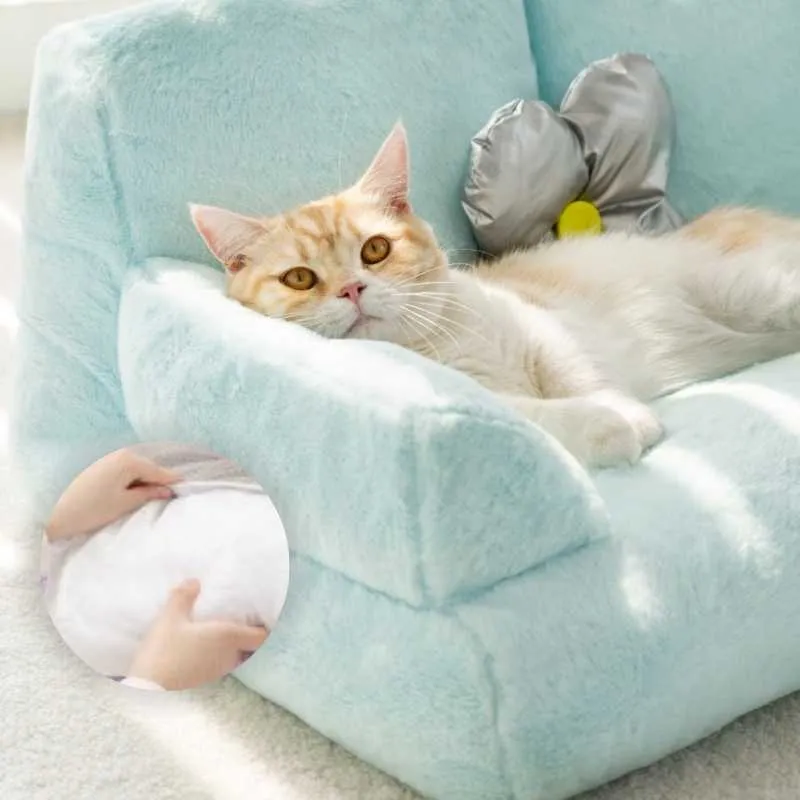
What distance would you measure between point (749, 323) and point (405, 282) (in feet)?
1.97

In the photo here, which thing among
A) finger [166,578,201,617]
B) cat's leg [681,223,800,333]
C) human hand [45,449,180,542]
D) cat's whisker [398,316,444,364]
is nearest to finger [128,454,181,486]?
human hand [45,449,180,542]

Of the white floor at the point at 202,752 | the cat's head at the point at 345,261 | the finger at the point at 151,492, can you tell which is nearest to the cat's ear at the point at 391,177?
the cat's head at the point at 345,261

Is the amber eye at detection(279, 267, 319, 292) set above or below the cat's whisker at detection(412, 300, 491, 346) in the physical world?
above

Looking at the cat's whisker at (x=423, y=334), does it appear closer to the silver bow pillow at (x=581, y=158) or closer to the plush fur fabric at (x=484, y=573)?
the plush fur fabric at (x=484, y=573)

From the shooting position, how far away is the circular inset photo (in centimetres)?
149

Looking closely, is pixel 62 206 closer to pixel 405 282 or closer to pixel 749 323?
pixel 405 282

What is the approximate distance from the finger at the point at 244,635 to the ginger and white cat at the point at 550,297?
0.36 meters

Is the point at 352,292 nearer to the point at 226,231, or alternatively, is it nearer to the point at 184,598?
the point at 226,231

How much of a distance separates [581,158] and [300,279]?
25.9 inches

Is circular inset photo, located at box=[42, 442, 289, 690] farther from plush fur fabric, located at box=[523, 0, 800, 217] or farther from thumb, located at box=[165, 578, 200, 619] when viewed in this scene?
plush fur fabric, located at box=[523, 0, 800, 217]

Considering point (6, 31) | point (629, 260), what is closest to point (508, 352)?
point (629, 260)

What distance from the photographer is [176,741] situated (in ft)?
5.23

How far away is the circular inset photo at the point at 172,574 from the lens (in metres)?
1.49

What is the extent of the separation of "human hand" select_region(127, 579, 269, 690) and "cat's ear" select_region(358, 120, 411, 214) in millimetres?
560
